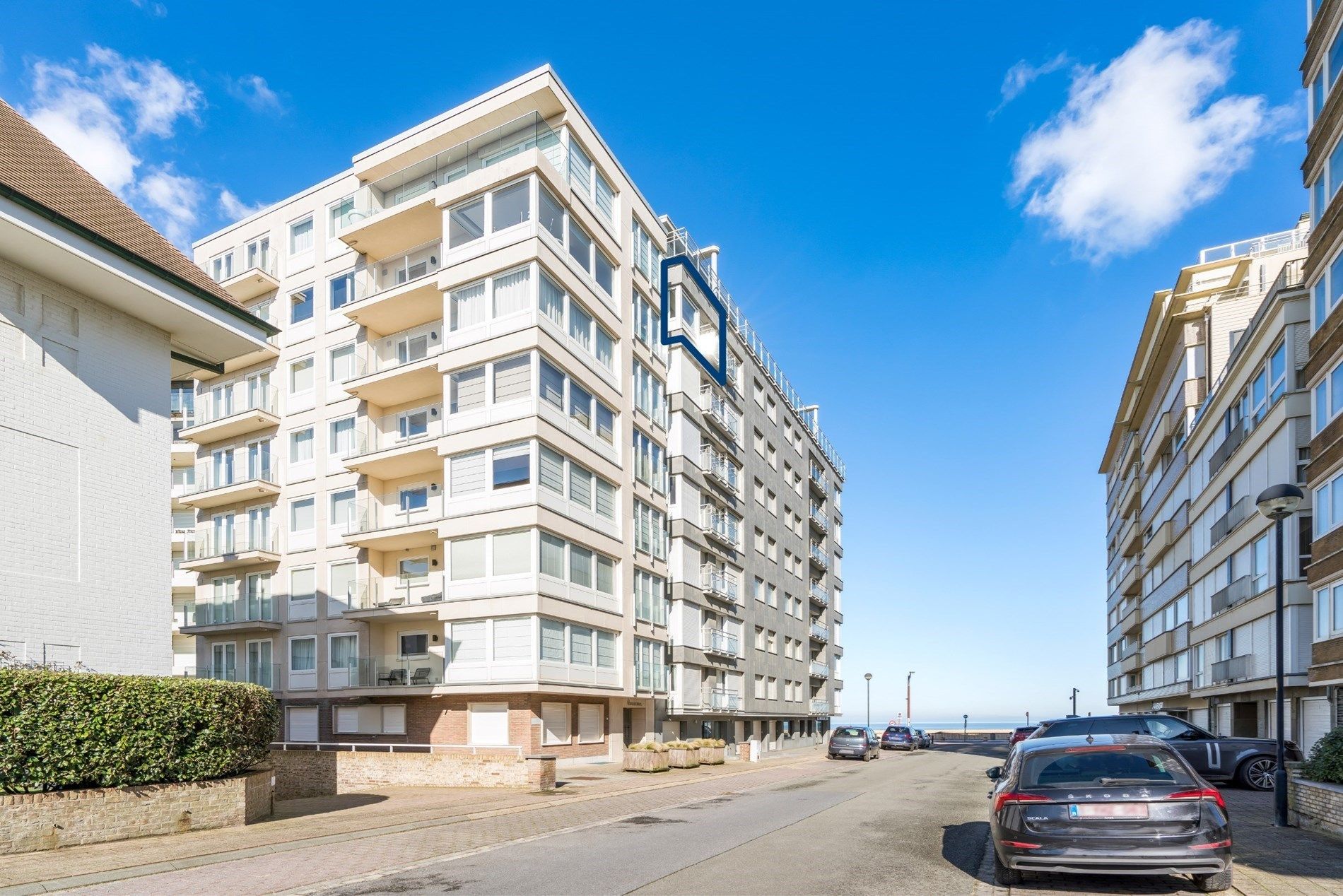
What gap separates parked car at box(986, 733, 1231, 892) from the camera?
25.9ft

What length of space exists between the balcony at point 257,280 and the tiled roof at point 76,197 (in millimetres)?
20290

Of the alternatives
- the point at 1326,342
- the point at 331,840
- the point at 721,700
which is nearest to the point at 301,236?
the point at 721,700

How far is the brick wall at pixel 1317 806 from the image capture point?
11.7 metres

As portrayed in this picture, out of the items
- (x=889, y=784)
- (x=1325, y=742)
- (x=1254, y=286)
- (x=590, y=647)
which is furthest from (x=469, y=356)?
(x=1254, y=286)

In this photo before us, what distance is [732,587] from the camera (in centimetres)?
4388

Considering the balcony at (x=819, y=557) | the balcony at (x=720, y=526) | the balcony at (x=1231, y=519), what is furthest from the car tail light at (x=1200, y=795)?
the balcony at (x=819, y=557)

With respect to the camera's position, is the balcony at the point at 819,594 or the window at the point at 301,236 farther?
the balcony at the point at 819,594

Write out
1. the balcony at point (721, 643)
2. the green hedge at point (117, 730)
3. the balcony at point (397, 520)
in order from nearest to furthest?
the green hedge at point (117, 730), the balcony at point (397, 520), the balcony at point (721, 643)

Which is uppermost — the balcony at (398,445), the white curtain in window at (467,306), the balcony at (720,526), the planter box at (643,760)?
the white curtain in window at (467,306)

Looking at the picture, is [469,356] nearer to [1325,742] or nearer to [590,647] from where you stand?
[590,647]

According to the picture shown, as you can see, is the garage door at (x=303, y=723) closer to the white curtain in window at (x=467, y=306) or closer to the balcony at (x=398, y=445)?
the balcony at (x=398, y=445)

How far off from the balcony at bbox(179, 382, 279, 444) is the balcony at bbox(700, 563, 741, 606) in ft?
59.6

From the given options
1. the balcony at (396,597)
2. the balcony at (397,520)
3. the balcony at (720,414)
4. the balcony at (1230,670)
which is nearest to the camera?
the balcony at (396,597)

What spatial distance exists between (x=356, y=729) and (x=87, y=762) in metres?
21.0
